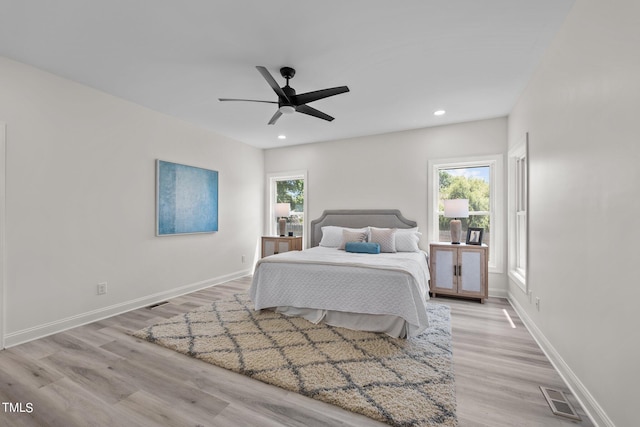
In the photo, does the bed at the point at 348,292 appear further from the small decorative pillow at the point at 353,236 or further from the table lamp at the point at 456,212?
the table lamp at the point at 456,212

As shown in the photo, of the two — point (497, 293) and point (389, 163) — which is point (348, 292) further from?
point (389, 163)

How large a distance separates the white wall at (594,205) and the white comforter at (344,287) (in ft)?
3.51

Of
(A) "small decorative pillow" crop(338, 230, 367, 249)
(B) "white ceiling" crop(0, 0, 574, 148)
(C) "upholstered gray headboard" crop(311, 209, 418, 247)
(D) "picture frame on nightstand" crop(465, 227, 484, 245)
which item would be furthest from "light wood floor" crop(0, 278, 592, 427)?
(B) "white ceiling" crop(0, 0, 574, 148)

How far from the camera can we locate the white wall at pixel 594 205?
132 centimetres

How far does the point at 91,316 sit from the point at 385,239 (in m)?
3.67

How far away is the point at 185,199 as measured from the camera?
422 centimetres

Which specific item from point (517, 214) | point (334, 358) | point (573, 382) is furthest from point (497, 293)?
point (334, 358)

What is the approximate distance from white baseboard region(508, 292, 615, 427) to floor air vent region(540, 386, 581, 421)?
7 centimetres

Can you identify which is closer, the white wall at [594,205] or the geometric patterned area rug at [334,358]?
the white wall at [594,205]

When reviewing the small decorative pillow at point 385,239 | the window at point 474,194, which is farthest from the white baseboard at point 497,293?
the small decorative pillow at point 385,239

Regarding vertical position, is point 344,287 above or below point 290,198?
below

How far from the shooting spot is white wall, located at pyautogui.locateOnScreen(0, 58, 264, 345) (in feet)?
8.49

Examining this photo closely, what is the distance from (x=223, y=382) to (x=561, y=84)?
10.9 ft

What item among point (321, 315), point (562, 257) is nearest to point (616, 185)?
point (562, 257)
